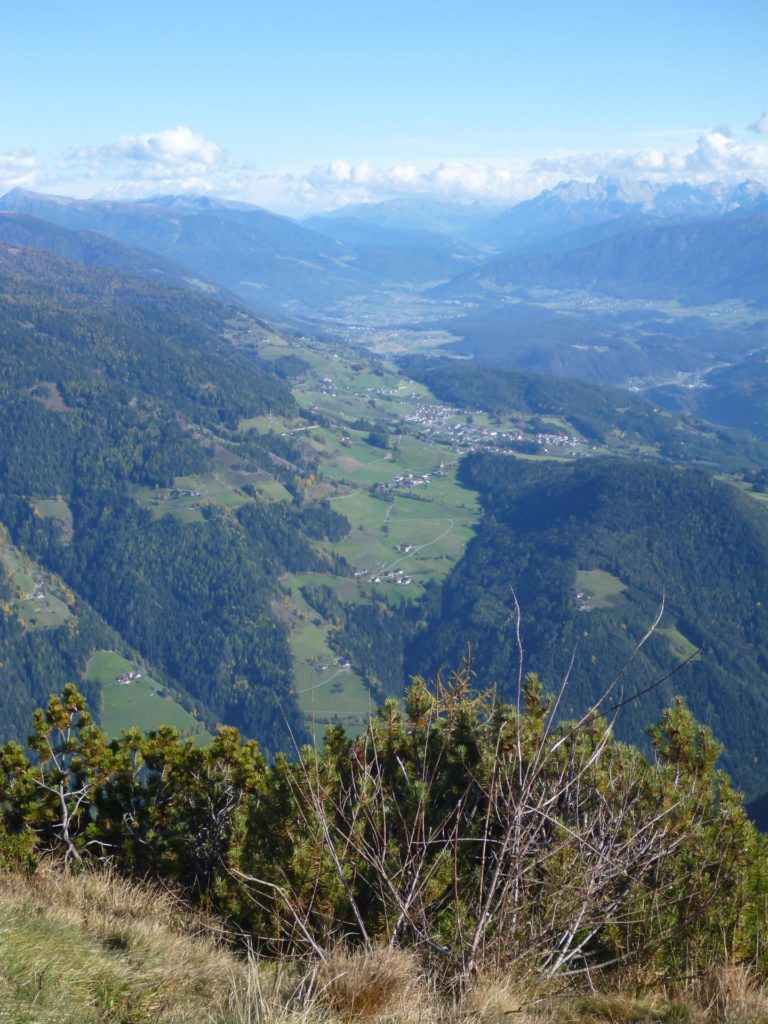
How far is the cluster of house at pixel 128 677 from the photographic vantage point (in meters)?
120

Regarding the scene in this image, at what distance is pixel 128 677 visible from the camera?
122 metres

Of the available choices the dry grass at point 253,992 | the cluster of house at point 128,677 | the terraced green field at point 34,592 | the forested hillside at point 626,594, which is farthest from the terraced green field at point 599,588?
the dry grass at point 253,992

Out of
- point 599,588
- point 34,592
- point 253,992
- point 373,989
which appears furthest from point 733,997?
point 34,592

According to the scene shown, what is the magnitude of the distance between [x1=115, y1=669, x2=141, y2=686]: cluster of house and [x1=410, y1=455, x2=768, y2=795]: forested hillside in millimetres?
42864

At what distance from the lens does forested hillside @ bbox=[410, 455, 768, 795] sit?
11456 cm

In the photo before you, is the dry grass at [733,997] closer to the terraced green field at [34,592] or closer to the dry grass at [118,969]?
the dry grass at [118,969]

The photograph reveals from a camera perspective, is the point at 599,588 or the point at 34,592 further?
the point at 34,592

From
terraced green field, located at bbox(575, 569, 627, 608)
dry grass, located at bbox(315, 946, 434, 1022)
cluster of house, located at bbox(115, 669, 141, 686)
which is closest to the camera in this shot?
dry grass, located at bbox(315, 946, 434, 1022)

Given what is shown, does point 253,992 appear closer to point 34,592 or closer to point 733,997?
point 733,997

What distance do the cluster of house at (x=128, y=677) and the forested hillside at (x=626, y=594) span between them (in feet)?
141

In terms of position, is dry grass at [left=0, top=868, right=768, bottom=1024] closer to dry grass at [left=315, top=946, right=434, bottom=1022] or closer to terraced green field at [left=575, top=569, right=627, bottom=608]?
dry grass at [left=315, top=946, right=434, bottom=1022]

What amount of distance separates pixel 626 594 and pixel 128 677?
8238 cm

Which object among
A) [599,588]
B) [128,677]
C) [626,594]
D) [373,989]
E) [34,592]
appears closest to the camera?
[373,989]

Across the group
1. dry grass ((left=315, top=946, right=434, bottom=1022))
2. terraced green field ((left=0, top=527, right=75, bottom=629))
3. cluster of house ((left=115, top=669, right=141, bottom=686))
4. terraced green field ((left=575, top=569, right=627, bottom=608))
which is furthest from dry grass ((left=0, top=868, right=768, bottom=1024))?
terraced green field ((left=0, top=527, right=75, bottom=629))
